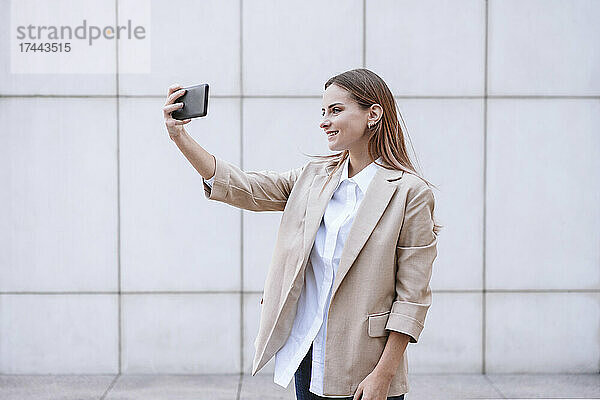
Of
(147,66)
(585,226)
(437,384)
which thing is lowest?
(437,384)

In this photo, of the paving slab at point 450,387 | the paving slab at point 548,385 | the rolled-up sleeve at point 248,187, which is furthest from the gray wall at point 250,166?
the rolled-up sleeve at point 248,187

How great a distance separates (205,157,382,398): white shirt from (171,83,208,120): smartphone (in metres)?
0.27

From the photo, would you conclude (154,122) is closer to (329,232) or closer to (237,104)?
(237,104)

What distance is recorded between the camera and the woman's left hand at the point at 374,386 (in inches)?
94.3

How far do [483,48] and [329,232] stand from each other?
328 centimetres

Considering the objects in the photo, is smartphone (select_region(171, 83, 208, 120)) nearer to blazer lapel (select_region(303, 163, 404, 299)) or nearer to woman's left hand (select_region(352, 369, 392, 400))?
blazer lapel (select_region(303, 163, 404, 299))

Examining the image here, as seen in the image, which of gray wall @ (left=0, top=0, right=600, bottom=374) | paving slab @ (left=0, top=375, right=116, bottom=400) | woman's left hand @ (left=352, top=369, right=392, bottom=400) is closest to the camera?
woman's left hand @ (left=352, top=369, right=392, bottom=400)

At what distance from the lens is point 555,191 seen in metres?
5.35

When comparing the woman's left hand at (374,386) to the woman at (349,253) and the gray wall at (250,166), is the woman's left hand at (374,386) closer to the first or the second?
the woman at (349,253)

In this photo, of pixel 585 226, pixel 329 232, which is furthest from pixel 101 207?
pixel 585 226

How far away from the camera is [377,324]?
7.92 feet

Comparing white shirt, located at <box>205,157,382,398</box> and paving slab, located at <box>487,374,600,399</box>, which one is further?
paving slab, located at <box>487,374,600,399</box>

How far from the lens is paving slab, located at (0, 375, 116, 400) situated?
16.0 ft

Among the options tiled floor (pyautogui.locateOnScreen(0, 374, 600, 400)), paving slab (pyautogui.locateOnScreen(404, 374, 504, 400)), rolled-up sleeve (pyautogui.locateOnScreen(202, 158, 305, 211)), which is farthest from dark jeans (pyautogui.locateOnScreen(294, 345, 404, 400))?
paving slab (pyautogui.locateOnScreen(404, 374, 504, 400))
